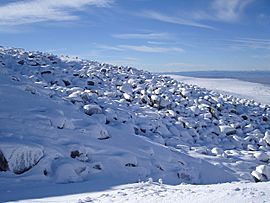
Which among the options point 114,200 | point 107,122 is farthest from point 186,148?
point 114,200

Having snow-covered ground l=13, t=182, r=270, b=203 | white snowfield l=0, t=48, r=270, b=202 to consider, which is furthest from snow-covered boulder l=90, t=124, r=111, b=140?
snow-covered ground l=13, t=182, r=270, b=203

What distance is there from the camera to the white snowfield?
15.5 ft

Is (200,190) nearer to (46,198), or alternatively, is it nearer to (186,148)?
(46,198)

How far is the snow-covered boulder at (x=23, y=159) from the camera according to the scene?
504cm

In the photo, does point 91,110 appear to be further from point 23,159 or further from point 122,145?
point 23,159

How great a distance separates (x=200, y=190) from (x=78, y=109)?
185 inches

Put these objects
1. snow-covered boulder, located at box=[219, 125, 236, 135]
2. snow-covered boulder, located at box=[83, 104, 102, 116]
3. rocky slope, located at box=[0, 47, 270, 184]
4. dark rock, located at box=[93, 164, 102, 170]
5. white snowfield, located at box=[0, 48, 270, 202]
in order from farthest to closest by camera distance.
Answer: snow-covered boulder, located at box=[219, 125, 236, 135] → snow-covered boulder, located at box=[83, 104, 102, 116] → dark rock, located at box=[93, 164, 102, 170] → rocky slope, located at box=[0, 47, 270, 184] → white snowfield, located at box=[0, 48, 270, 202]

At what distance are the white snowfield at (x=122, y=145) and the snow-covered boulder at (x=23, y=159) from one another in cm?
1

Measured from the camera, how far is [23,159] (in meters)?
5.12

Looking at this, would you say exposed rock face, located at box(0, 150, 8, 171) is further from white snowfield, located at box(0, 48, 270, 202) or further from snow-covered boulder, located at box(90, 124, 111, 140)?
snow-covered boulder, located at box(90, 124, 111, 140)

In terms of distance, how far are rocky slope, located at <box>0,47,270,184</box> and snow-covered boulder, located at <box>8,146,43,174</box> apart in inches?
0.6

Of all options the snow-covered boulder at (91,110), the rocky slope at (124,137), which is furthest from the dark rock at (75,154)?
the snow-covered boulder at (91,110)

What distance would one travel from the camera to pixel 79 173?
5398 millimetres

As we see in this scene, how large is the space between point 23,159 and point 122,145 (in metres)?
2.12
